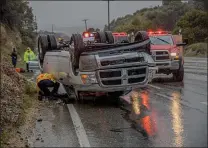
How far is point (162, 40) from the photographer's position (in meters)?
16.1

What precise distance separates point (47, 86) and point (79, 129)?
3.79m

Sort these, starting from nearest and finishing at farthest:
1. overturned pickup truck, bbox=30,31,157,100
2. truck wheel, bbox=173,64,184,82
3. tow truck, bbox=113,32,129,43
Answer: overturned pickup truck, bbox=30,31,157,100 < tow truck, bbox=113,32,129,43 < truck wheel, bbox=173,64,184,82

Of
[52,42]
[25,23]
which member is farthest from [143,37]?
[25,23]

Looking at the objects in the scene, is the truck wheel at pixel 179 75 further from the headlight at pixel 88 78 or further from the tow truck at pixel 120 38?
the headlight at pixel 88 78

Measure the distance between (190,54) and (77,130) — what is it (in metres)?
28.7

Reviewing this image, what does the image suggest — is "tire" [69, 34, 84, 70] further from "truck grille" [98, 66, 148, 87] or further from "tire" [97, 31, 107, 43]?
"tire" [97, 31, 107, 43]

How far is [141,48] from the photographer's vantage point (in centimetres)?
970

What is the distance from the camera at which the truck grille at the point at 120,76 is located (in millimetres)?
9258

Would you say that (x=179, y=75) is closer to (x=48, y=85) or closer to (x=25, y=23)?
(x=48, y=85)

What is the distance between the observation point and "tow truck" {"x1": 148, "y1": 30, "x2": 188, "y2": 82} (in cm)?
1251

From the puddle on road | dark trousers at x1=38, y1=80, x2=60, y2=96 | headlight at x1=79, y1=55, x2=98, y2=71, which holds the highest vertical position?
headlight at x1=79, y1=55, x2=98, y2=71

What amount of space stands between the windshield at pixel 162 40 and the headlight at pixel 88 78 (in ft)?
22.5

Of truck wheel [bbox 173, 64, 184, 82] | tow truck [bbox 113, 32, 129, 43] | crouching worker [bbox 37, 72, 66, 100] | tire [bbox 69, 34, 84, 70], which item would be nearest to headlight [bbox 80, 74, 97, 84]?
tire [bbox 69, 34, 84, 70]

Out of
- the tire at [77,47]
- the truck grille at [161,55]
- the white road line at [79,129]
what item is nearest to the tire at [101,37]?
the truck grille at [161,55]
